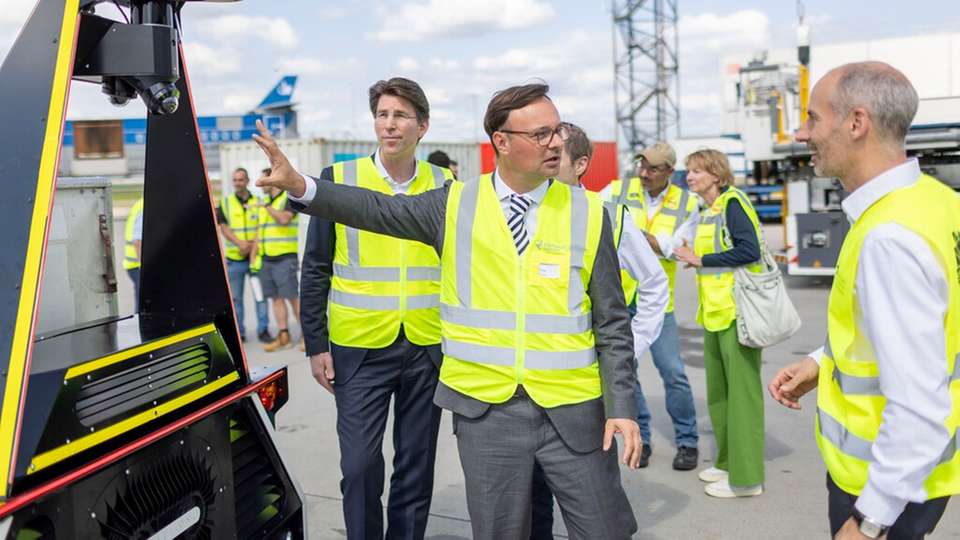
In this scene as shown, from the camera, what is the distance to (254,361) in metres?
8.48

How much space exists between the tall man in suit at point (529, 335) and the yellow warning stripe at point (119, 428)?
0.61 m

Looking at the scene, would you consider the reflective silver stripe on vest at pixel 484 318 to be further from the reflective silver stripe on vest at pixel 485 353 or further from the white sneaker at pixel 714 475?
the white sneaker at pixel 714 475

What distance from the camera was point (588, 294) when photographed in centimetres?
270

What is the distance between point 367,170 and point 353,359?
0.76 m

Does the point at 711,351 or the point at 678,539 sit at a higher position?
the point at 711,351

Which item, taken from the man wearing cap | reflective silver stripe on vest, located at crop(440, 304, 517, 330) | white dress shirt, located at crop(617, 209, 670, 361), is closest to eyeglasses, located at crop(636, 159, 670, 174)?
the man wearing cap

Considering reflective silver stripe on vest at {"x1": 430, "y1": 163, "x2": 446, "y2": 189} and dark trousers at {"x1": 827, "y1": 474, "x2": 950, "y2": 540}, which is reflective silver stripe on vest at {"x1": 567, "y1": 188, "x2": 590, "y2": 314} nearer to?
dark trousers at {"x1": 827, "y1": 474, "x2": 950, "y2": 540}

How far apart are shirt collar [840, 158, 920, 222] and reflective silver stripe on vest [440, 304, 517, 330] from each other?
3.21 feet

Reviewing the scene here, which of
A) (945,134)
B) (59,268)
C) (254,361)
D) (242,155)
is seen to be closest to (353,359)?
(59,268)

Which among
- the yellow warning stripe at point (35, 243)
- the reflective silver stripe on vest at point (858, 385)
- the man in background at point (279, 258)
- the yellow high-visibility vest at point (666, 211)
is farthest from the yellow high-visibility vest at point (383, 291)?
the man in background at point (279, 258)

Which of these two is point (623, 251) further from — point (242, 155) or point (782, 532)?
point (242, 155)

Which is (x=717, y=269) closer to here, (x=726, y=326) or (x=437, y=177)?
(x=726, y=326)

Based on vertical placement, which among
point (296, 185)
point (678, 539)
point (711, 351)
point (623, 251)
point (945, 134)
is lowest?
point (678, 539)

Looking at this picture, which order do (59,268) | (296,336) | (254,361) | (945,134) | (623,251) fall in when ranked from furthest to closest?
(945,134), (296,336), (254,361), (623,251), (59,268)
